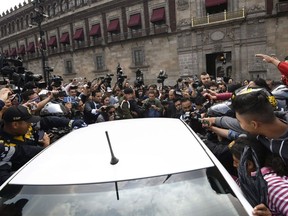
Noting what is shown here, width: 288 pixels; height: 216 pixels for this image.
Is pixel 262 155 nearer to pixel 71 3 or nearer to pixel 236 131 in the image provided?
pixel 236 131

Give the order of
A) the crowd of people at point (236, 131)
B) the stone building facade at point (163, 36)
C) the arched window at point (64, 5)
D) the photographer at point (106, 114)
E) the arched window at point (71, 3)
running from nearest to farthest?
the crowd of people at point (236, 131) < the photographer at point (106, 114) < the stone building facade at point (163, 36) < the arched window at point (71, 3) < the arched window at point (64, 5)

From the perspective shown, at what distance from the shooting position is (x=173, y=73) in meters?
23.4

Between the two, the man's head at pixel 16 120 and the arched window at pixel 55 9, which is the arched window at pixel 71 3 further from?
the man's head at pixel 16 120

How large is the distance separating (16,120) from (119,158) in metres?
1.44

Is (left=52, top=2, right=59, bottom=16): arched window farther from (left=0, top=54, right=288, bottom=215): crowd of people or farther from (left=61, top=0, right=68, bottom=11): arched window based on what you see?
(left=0, top=54, right=288, bottom=215): crowd of people

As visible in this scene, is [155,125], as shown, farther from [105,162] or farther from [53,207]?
[53,207]

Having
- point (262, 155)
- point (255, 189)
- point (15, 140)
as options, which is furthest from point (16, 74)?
point (255, 189)

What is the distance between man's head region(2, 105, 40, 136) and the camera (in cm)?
270

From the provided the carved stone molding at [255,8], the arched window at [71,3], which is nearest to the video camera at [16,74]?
the carved stone molding at [255,8]

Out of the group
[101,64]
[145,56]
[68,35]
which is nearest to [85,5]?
[68,35]

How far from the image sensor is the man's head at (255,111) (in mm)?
1737

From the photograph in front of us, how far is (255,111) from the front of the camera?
5.72ft

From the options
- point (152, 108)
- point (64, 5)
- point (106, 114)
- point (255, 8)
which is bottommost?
point (152, 108)

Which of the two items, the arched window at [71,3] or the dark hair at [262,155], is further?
the arched window at [71,3]
